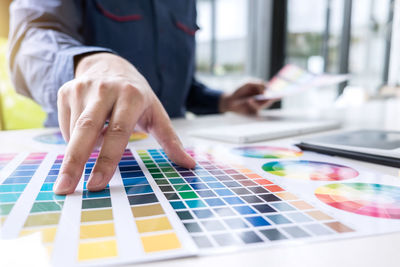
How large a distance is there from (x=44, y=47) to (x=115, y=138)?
0.44 m

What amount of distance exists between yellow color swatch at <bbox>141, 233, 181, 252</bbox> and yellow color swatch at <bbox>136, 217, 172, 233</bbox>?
0.04 feet

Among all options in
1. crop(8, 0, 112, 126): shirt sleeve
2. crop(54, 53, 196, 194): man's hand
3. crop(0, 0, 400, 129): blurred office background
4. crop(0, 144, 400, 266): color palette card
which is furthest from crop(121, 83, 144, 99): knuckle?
crop(0, 0, 400, 129): blurred office background

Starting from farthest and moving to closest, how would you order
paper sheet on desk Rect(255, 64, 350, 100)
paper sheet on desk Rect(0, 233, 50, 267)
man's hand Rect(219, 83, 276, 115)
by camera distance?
man's hand Rect(219, 83, 276, 115), paper sheet on desk Rect(255, 64, 350, 100), paper sheet on desk Rect(0, 233, 50, 267)

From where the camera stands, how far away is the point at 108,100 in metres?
0.44

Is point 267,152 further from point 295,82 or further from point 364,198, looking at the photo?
point 295,82

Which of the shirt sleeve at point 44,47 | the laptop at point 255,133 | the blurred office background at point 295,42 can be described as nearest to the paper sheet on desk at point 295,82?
the laptop at point 255,133

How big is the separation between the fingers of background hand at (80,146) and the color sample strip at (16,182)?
4cm

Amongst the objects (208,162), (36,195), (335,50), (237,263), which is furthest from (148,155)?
(335,50)

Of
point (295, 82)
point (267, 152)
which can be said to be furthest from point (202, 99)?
point (267, 152)

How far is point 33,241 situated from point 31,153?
329 mm

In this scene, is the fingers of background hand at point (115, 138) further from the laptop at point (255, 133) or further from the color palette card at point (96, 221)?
the laptop at point (255, 133)

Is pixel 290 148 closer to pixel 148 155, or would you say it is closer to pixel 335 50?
pixel 148 155

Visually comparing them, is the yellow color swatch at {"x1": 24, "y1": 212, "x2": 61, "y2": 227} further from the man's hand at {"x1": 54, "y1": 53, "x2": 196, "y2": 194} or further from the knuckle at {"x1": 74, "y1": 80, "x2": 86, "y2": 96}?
the knuckle at {"x1": 74, "y1": 80, "x2": 86, "y2": 96}

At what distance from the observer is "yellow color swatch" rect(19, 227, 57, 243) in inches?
9.7
